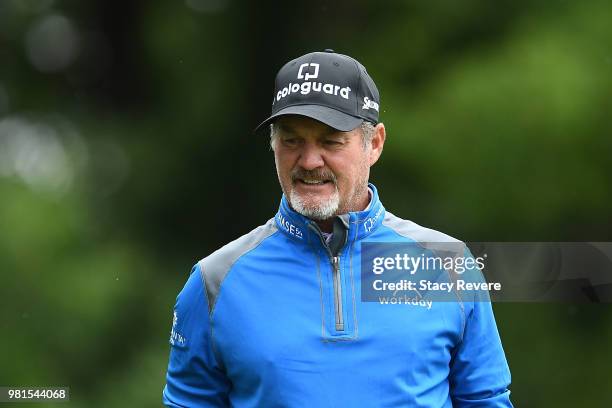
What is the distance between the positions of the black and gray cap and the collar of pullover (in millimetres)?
136

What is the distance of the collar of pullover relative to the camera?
182cm

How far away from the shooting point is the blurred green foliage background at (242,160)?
391 centimetres

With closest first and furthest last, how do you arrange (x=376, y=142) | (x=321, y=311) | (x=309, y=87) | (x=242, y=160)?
(x=321, y=311)
(x=309, y=87)
(x=376, y=142)
(x=242, y=160)

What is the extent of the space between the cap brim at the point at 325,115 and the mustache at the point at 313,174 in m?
0.07

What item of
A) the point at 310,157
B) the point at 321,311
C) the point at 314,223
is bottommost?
the point at 321,311

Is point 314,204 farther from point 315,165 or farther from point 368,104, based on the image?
point 368,104

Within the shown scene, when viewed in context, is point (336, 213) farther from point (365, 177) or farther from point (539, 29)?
point (539, 29)

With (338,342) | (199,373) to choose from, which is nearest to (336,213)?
(338,342)

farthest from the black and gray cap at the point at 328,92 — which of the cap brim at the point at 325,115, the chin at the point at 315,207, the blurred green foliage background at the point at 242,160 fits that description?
the blurred green foliage background at the point at 242,160

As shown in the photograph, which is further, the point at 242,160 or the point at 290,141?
the point at 242,160

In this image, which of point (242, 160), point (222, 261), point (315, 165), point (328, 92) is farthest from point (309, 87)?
point (242, 160)

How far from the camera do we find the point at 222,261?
186cm

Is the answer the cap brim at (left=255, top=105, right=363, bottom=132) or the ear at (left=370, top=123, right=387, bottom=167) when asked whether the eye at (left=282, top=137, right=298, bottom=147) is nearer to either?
the cap brim at (left=255, top=105, right=363, bottom=132)

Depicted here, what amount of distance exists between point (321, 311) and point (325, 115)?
0.30m
